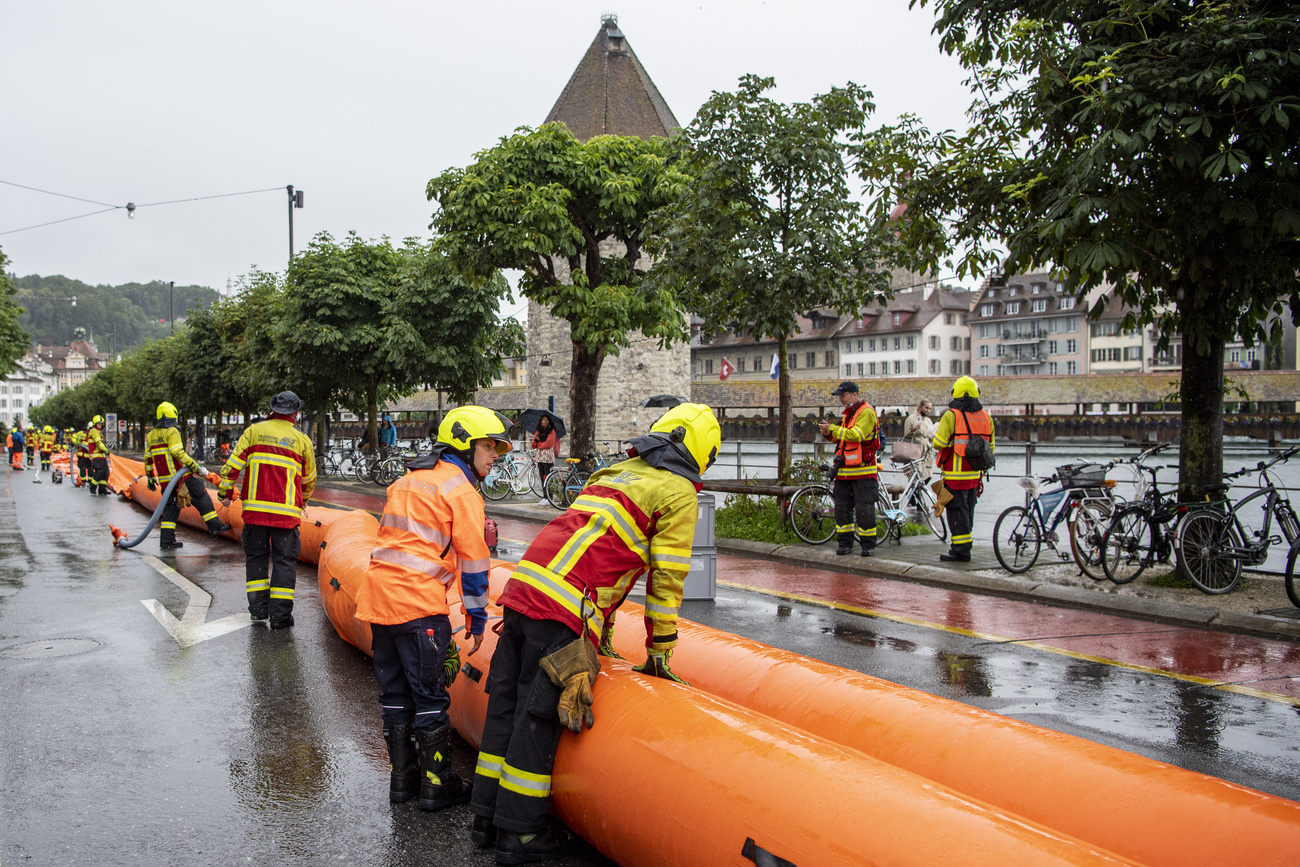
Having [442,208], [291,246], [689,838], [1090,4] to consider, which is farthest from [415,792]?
[291,246]

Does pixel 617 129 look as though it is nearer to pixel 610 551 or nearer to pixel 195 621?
pixel 195 621

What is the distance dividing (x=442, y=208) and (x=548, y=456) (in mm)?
6381

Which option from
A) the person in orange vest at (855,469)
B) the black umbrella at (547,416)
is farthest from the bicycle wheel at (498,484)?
the person in orange vest at (855,469)

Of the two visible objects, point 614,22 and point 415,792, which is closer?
point 415,792

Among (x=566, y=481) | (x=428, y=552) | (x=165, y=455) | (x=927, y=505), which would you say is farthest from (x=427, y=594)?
(x=566, y=481)

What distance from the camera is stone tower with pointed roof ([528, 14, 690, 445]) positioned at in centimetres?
5119

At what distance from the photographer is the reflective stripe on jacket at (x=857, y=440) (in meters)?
11.1

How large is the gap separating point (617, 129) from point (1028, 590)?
4458cm

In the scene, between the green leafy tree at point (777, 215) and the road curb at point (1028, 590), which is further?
the green leafy tree at point (777, 215)

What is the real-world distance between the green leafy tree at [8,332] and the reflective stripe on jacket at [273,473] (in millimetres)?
27217

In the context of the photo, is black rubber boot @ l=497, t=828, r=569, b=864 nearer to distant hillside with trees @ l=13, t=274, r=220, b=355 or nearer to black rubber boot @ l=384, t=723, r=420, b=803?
black rubber boot @ l=384, t=723, r=420, b=803

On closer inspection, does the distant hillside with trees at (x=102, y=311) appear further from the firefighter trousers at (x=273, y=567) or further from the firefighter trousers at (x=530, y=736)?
the firefighter trousers at (x=530, y=736)

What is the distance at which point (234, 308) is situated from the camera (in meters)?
37.9

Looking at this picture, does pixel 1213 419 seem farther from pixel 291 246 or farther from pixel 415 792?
pixel 291 246
